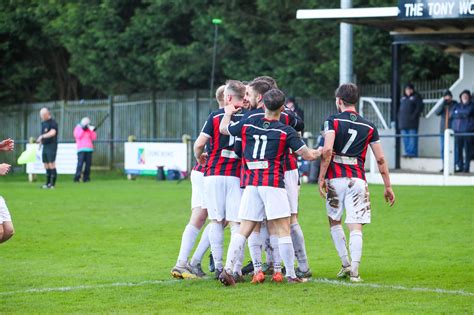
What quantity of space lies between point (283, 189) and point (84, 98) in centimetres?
3670

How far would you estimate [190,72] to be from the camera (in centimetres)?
3688

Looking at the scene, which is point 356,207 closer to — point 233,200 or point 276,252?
point 276,252

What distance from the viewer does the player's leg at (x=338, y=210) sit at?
11125 millimetres

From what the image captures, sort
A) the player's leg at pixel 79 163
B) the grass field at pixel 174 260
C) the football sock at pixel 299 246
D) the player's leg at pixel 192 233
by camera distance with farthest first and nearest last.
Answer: the player's leg at pixel 79 163 → the player's leg at pixel 192 233 → the football sock at pixel 299 246 → the grass field at pixel 174 260

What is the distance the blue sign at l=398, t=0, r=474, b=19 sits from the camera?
73.5ft

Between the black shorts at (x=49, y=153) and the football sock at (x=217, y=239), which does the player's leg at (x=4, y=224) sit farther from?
the black shorts at (x=49, y=153)

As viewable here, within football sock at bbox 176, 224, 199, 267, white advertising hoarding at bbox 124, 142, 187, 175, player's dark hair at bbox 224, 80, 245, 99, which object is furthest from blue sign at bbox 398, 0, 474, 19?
football sock at bbox 176, 224, 199, 267

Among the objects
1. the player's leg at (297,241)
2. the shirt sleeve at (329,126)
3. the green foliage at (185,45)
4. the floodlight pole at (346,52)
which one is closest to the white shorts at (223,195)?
the player's leg at (297,241)

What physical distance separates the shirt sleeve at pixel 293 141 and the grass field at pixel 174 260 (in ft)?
4.44

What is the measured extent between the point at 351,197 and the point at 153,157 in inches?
824

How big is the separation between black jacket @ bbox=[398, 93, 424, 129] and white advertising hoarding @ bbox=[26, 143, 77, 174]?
1124cm

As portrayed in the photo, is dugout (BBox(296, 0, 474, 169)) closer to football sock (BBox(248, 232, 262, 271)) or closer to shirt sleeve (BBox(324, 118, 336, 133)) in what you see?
shirt sleeve (BBox(324, 118, 336, 133))

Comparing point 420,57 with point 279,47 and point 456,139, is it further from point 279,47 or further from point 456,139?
point 456,139

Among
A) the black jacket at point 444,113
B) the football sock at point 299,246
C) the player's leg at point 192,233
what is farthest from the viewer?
the black jacket at point 444,113
